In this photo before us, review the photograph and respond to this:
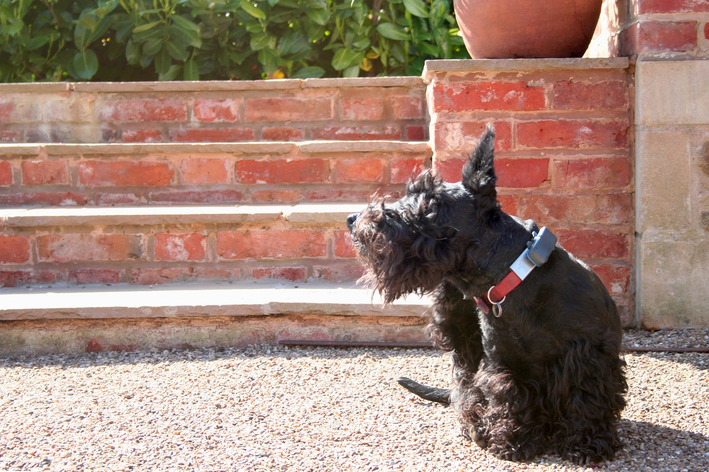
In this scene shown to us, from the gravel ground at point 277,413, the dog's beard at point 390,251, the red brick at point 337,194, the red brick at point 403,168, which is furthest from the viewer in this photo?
the red brick at point 337,194

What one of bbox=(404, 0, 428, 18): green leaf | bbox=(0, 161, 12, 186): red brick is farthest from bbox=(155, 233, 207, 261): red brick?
bbox=(404, 0, 428, 18): green leaf

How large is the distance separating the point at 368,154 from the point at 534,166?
0.96 meters

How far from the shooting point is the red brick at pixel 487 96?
3.04m

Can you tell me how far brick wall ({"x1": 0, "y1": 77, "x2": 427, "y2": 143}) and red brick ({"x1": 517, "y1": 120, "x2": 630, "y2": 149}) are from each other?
1073 millimetres

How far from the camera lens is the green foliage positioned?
4637 millimetres

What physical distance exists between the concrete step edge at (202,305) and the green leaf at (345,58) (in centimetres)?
207

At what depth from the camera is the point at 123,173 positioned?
376cm

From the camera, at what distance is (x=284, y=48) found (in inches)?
187

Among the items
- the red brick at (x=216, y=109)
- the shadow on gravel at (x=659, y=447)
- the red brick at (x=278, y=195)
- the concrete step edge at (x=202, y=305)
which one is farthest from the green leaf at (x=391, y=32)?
the shadow on gravel at (x=659, y=447)

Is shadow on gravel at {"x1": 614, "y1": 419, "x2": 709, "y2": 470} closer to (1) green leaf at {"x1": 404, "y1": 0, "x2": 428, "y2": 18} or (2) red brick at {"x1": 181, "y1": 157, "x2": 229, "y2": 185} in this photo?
(2) red brick at {"x1": 181, "y1": 157, "x2": 229, "y2": 185}

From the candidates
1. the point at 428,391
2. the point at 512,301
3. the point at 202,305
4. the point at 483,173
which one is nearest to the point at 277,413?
the point at 428,391

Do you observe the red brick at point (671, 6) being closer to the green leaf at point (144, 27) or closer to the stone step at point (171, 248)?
the stone step at point (171, 248)

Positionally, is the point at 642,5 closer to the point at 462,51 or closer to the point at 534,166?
the point at 534,166

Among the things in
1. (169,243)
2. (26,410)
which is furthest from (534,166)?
(26,410)
